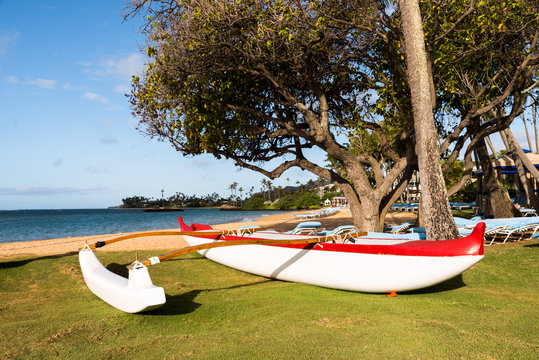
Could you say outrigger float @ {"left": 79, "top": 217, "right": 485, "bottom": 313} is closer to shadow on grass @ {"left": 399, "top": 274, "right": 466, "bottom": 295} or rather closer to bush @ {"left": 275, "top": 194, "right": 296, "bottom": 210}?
shadow on grass @ {"left": 399, "top": 274, "right": 466, "bottom": 295}

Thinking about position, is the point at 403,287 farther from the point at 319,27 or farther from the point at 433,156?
the point at 319,27

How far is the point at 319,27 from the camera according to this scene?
356 inches

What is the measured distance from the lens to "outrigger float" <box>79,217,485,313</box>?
448cm

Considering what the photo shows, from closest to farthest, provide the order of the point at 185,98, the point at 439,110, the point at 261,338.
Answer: the point at 261,338
the point at 185,98
the point at 439,110

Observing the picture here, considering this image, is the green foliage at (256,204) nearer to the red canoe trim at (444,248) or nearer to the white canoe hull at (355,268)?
the white canoe hull at (355,268)

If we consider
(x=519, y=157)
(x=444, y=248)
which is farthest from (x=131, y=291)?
(x=519, y=157)

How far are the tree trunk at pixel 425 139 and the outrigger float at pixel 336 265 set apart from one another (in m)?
1.39

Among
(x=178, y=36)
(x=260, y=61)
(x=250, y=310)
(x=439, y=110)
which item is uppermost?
(x=178, y=36)

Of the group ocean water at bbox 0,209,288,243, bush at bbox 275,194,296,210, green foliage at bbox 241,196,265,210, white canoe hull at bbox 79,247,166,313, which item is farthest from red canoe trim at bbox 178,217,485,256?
green foliage at bbox 241,196,265,210

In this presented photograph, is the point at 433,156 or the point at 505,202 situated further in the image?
the point at 505,202

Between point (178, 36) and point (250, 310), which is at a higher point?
point (178, 36)

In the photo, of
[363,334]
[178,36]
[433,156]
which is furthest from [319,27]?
[363,334]

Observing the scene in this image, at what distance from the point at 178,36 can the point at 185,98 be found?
73.7 inches

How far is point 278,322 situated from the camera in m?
4.30
